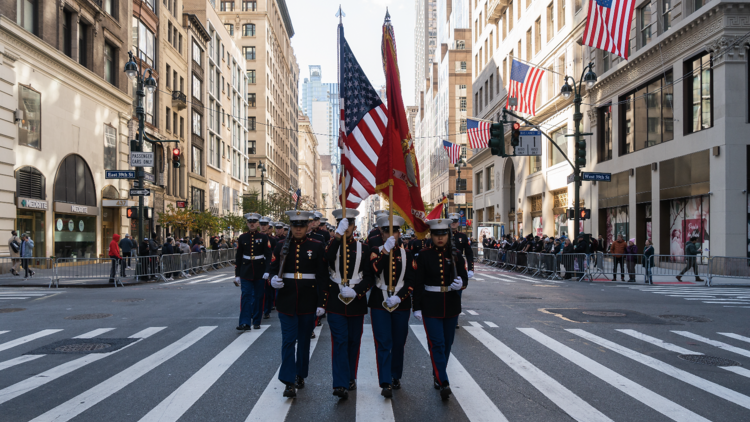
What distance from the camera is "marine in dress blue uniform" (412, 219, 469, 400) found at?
634cm

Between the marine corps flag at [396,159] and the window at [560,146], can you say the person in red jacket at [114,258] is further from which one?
the window at [560,146]

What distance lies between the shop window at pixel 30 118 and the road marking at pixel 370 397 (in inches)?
869

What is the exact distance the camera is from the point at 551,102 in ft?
129

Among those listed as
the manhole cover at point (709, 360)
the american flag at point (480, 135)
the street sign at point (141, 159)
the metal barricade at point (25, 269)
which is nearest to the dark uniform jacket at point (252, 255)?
the manhole cover at point (709, 360)

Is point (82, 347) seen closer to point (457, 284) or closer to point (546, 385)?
point (457, 284)

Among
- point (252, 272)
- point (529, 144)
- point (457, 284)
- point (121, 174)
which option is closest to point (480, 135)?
point (529, 144)

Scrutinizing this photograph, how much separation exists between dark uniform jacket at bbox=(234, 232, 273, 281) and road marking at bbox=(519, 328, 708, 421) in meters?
4.96

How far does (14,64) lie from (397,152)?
897 inches

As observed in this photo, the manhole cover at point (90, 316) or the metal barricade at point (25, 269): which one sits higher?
the metal barricade at point (25, 269)

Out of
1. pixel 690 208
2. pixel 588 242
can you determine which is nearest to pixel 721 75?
pixel 690 208

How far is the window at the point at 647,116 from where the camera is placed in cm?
2666

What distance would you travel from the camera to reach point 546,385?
6758mm

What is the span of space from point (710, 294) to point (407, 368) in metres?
13.0

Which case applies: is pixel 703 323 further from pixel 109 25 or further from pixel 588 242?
pixel 109 25
